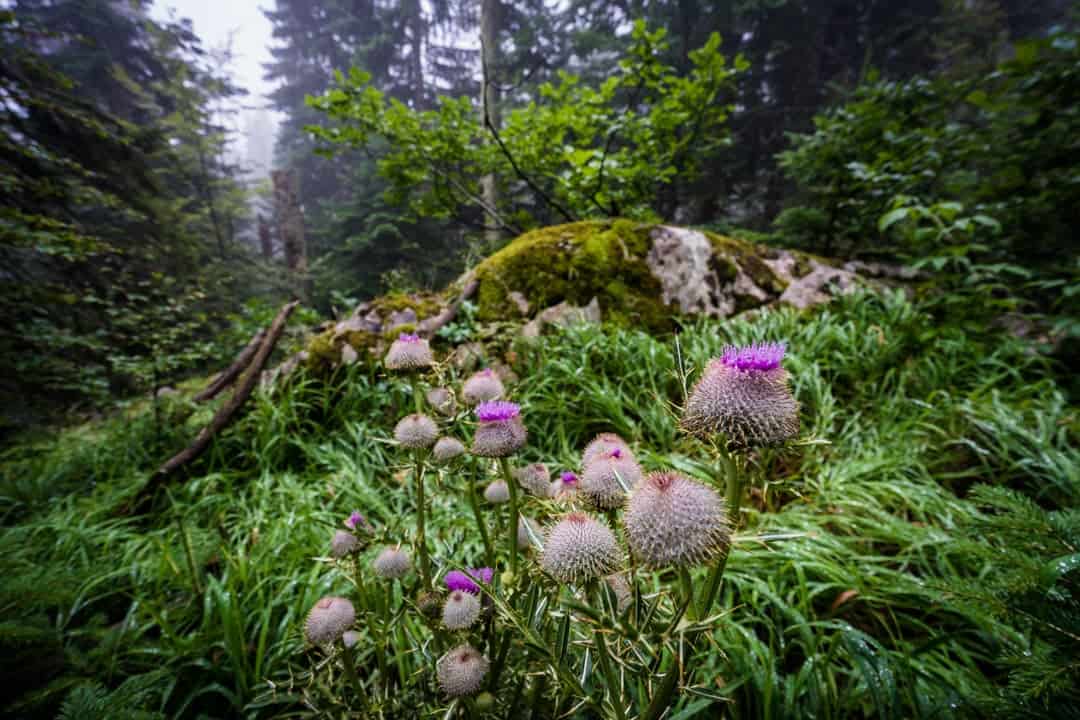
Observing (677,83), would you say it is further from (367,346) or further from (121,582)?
(121,582)

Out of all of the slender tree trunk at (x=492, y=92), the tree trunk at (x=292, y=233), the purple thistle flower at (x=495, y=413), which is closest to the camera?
the purple thistle flower at (x=495, y=413)

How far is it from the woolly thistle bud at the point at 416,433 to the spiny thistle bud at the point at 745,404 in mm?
728

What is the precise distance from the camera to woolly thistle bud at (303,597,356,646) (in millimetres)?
1131

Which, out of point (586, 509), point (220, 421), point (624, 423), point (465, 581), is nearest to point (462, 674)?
point (465, 581)

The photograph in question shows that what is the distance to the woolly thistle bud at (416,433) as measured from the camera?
1200 millimetres

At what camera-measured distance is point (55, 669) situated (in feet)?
4.40

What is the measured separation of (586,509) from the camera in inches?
41.6

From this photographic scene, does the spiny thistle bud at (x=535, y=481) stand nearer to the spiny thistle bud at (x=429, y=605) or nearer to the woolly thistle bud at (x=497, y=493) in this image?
the woolly thistle bud at (x=497, y=493)

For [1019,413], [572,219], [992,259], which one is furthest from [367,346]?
[992,259]

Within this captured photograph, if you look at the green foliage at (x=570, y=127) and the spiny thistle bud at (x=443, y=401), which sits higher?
the green foliage at (x=570, y=127)

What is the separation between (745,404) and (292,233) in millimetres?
11825

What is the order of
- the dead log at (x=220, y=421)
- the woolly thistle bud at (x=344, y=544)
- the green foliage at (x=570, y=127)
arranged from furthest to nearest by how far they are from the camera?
the green foliage at (x=570, y=127) < the dead log at (x=220, y=421) < the woolly thistle bud at (x=344, y=544)

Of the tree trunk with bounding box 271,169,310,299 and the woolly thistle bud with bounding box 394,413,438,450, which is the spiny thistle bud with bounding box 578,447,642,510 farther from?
the tree trunk with bounding box 271,169,310,299

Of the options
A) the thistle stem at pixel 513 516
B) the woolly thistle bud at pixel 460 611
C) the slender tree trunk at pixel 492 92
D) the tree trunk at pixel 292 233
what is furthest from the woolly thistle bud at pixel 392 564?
the tree trunk at pixel 292 233
